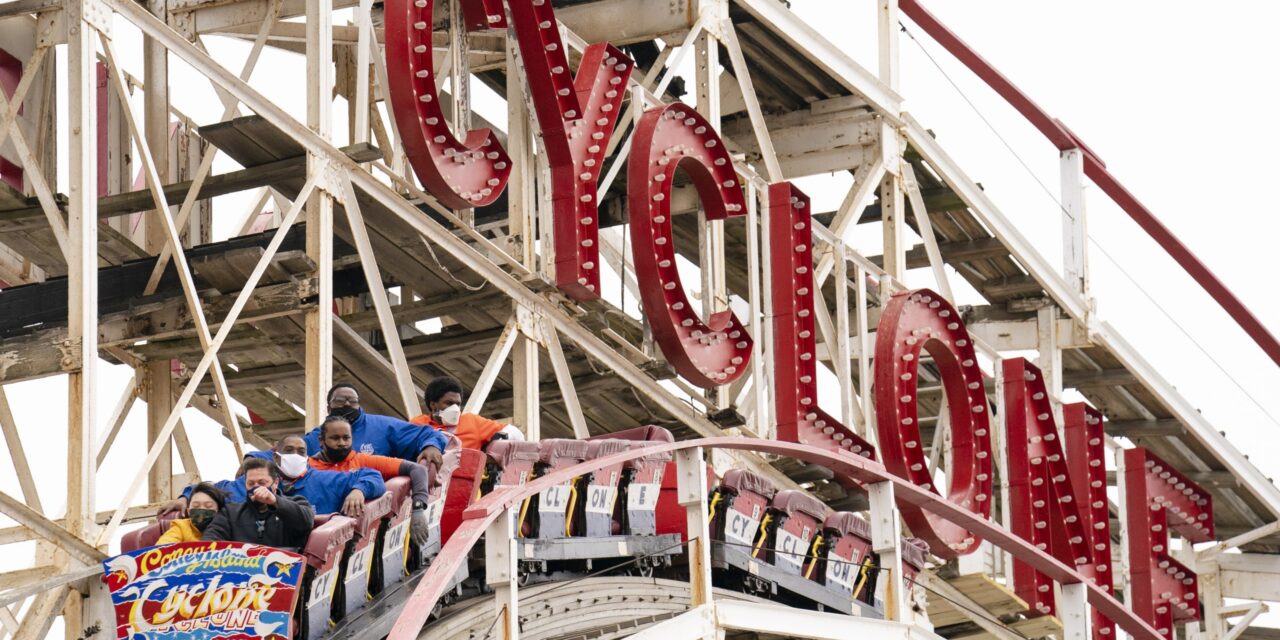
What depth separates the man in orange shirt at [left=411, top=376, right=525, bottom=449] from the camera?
16.0 meters

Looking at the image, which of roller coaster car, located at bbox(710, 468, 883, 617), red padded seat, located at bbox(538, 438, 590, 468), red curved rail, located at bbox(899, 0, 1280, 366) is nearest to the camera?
red padded seat, located at bbox(538, 438, 590, 468)

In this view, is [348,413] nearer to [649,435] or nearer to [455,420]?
[455,420]

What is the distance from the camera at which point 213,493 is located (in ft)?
44.3

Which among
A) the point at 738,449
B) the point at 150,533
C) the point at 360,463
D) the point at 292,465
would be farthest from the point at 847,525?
the point at 150,533

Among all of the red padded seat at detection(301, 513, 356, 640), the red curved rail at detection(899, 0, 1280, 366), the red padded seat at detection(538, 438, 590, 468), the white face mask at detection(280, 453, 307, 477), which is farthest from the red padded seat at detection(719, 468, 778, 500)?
the red curved rail at detection(899, 0, 1280, 366)

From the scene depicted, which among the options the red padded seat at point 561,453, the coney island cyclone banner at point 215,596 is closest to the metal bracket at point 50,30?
the red padded seat at point 561,453

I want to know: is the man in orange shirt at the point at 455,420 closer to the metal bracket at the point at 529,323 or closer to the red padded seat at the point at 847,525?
the red padded seat at the point at 847,525

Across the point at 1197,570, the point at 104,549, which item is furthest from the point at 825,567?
the point at 1197,570

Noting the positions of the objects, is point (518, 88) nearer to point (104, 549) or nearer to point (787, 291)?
point (787, 291)

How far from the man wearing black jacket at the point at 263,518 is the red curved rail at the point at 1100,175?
676 inches

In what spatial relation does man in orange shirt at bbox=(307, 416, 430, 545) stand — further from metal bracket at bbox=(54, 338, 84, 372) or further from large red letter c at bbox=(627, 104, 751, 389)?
large red letter c at bbox=(627, 104, 751, 389)

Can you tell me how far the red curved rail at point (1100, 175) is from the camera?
29.2m

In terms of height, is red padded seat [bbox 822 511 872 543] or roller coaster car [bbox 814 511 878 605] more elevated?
red padded seat [bbox 822 511 872 543]

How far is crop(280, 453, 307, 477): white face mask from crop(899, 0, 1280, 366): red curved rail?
16.5 metres
